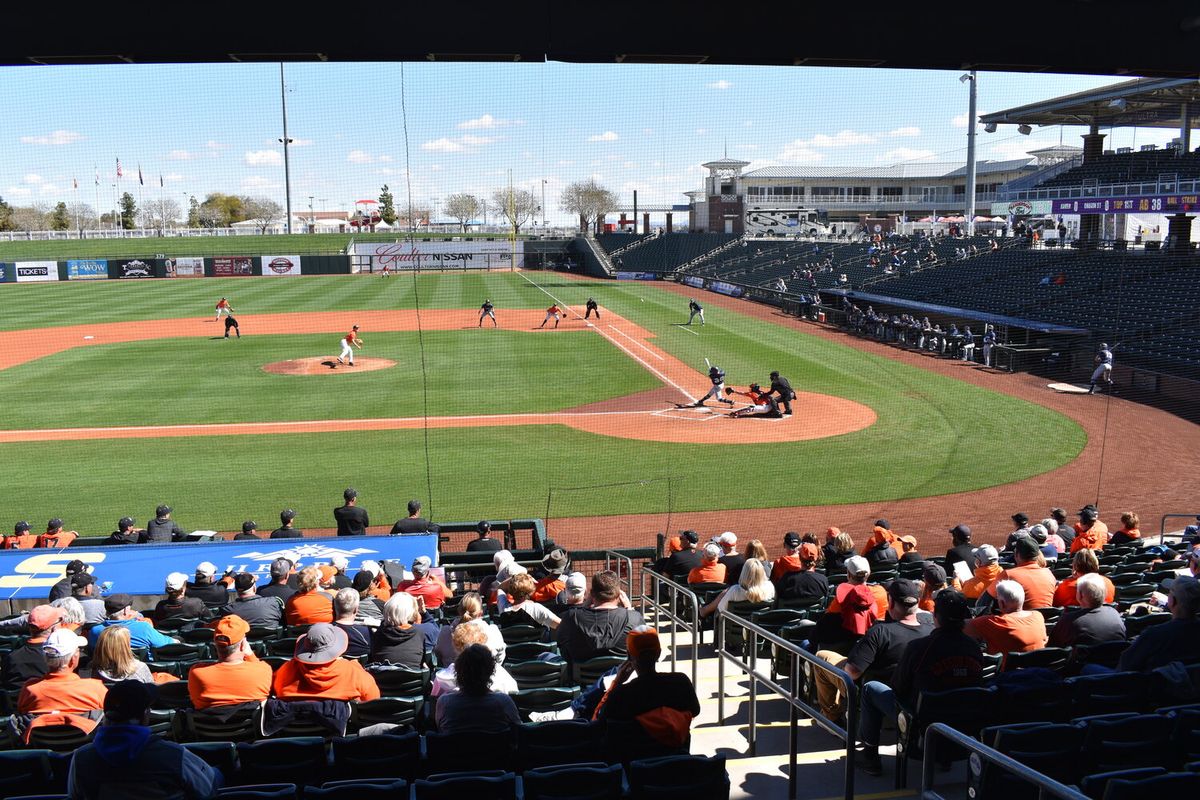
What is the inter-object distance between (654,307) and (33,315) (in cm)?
2963

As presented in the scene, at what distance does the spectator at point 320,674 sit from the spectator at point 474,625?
2.10ft

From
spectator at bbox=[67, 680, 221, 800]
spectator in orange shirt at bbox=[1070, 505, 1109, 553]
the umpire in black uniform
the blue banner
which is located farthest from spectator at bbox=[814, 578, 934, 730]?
the umpire in black uniform

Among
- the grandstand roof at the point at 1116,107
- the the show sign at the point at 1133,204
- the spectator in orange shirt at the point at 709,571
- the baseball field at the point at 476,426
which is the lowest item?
the baseball field at the point at 476,426

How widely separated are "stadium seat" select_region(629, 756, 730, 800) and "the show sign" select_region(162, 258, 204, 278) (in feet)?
235

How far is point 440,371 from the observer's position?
30234mm

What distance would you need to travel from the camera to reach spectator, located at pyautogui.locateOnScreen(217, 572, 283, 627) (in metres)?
8.10

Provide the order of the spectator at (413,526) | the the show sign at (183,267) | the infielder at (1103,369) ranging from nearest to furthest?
the spectator at (413,526), the infielder at (1103,369), the the show sign at (183,267)

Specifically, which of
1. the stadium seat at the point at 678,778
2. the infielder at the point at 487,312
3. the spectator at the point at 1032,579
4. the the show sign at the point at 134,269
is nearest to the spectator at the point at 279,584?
the stadium seat at the point at 678,778

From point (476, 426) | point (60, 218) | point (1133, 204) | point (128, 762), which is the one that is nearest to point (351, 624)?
point (128, 762)

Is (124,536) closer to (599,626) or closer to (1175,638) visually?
(599,626)

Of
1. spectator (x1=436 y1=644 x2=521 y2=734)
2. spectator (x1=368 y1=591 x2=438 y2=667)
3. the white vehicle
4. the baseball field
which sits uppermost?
the white vehicle

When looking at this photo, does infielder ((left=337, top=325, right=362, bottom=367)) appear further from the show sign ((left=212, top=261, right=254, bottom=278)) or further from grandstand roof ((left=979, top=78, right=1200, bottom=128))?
the show sign ((left=212, top=261, right=254, bottom=278))

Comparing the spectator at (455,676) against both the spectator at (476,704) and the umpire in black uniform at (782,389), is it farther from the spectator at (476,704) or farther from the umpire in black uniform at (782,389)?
the umpire in black uniform at (782,389)

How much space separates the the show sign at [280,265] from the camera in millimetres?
70062
